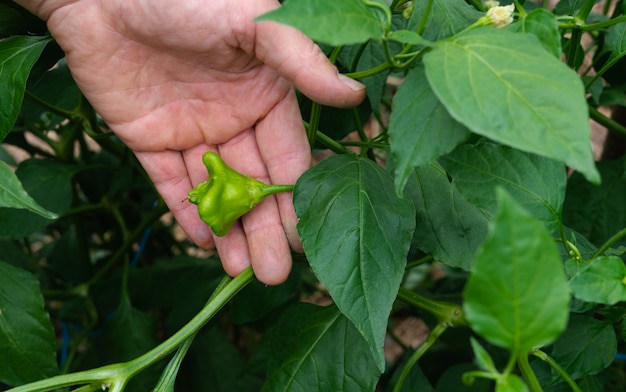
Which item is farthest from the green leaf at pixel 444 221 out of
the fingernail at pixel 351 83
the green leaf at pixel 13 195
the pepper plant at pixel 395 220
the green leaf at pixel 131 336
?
the green leaf at pixel 131 336

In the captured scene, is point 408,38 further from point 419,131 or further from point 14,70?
point 14,70

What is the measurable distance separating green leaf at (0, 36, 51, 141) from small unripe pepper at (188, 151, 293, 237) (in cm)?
20

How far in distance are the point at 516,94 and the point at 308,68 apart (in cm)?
24

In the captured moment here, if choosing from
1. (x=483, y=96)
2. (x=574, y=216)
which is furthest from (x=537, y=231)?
(x=574, y=216)

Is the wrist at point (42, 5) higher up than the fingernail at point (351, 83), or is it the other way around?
the fingernail at point (351, 83)

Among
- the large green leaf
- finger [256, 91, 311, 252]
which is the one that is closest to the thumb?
finger [256, 91, 311, 252]

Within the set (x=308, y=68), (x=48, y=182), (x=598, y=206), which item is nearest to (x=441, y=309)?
(x=308, y=68)

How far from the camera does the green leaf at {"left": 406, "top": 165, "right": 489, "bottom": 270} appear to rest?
64 centimetres

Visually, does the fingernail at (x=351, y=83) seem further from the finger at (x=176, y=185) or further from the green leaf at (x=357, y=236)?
the finger at (x=176, y=185)

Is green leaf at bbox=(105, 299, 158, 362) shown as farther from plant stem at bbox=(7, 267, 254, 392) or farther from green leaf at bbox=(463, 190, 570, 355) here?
green leaf at bbox=(463, 190, 570, 355)

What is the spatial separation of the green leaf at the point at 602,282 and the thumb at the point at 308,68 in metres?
0.26

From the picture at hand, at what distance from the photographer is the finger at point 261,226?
71 cm

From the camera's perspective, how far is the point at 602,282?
0.50 meters

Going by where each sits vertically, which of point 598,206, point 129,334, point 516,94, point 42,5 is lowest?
point 129,334
